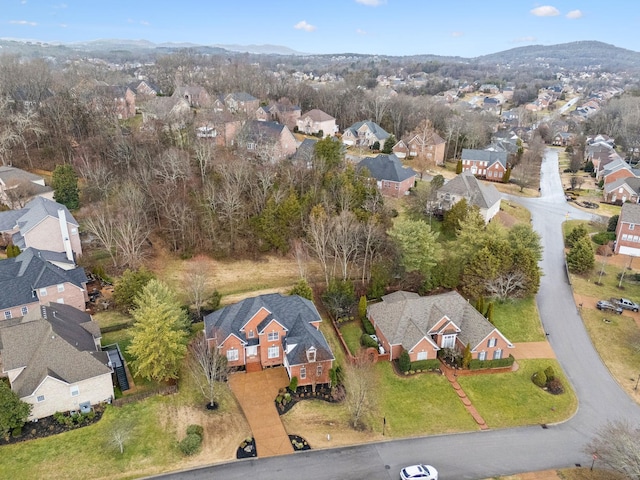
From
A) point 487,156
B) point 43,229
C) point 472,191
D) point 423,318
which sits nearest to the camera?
point 423,318

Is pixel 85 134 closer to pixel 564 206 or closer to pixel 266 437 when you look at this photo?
pixel 266 437

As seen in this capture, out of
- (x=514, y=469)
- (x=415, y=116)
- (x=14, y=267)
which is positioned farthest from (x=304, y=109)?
(x=514, y=469)

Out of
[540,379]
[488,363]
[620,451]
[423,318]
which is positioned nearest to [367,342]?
[423,318]

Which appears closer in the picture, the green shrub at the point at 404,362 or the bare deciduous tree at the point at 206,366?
the bare deciduous tree at the point at 206,366

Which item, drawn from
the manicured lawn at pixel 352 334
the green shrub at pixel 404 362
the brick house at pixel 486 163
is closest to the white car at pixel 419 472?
the green shrub at pixel 404 362

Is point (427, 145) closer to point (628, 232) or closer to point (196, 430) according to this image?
point (628, 232)

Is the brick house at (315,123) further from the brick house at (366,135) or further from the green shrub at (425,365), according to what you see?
the green shrub at (425,365)
